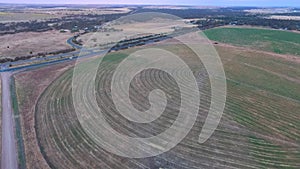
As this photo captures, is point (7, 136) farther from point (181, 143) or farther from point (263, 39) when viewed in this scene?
point (263, 39)

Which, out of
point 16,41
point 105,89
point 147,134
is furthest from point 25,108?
point 16,41

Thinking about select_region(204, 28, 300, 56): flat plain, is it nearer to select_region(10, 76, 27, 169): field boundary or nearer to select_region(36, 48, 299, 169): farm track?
select_region(36, 48, 299, 169): farm track

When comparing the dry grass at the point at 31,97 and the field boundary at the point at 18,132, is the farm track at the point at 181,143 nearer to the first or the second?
the dry grass at the point at 31,97

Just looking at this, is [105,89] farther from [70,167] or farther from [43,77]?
[70,167]

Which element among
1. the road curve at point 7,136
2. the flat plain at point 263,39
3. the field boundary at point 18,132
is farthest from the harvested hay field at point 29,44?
the flat plain at point 263,39

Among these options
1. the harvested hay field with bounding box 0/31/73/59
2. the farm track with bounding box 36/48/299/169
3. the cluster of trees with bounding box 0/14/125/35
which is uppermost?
the cluster of trees with bounding box 0/14/125/35

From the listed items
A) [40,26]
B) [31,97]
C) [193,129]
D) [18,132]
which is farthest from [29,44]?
[193,129]

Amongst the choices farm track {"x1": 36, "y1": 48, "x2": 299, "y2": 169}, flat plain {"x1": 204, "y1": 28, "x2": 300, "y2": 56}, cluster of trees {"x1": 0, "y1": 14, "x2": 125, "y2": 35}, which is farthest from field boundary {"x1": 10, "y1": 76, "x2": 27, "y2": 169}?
cluster of trees {"x1": 0, "y1": 14, "x2": 125, "y2": 35}
